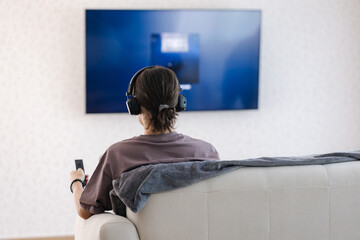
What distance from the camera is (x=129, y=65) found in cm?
371

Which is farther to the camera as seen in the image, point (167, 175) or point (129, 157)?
point (129, 157)

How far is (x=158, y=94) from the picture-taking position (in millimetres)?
1908

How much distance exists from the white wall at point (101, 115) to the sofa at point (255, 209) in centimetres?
210

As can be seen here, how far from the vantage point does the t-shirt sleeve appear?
1.83 metres

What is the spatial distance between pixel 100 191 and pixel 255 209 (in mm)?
540

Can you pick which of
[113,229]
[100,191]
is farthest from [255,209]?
[100,191]

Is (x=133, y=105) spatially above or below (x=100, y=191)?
above

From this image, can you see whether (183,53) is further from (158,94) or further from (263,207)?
(263,207)

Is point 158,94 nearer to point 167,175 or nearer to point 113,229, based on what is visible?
point 167,175

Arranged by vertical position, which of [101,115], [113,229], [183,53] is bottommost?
[113,229]

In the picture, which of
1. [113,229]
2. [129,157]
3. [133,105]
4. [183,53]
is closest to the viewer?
[113,229]

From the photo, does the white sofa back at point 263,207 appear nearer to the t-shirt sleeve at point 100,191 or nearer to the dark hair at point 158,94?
the t-shirt sleeve at point 100,191

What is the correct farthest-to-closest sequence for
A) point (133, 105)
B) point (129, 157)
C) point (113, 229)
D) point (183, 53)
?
1. point (183, 53)
2. point (133, 105)
3. point (129, 157)
4. point (113, 229)

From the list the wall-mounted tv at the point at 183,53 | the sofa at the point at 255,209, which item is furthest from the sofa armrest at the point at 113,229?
the wall-mounted tv at the point at 183,53
